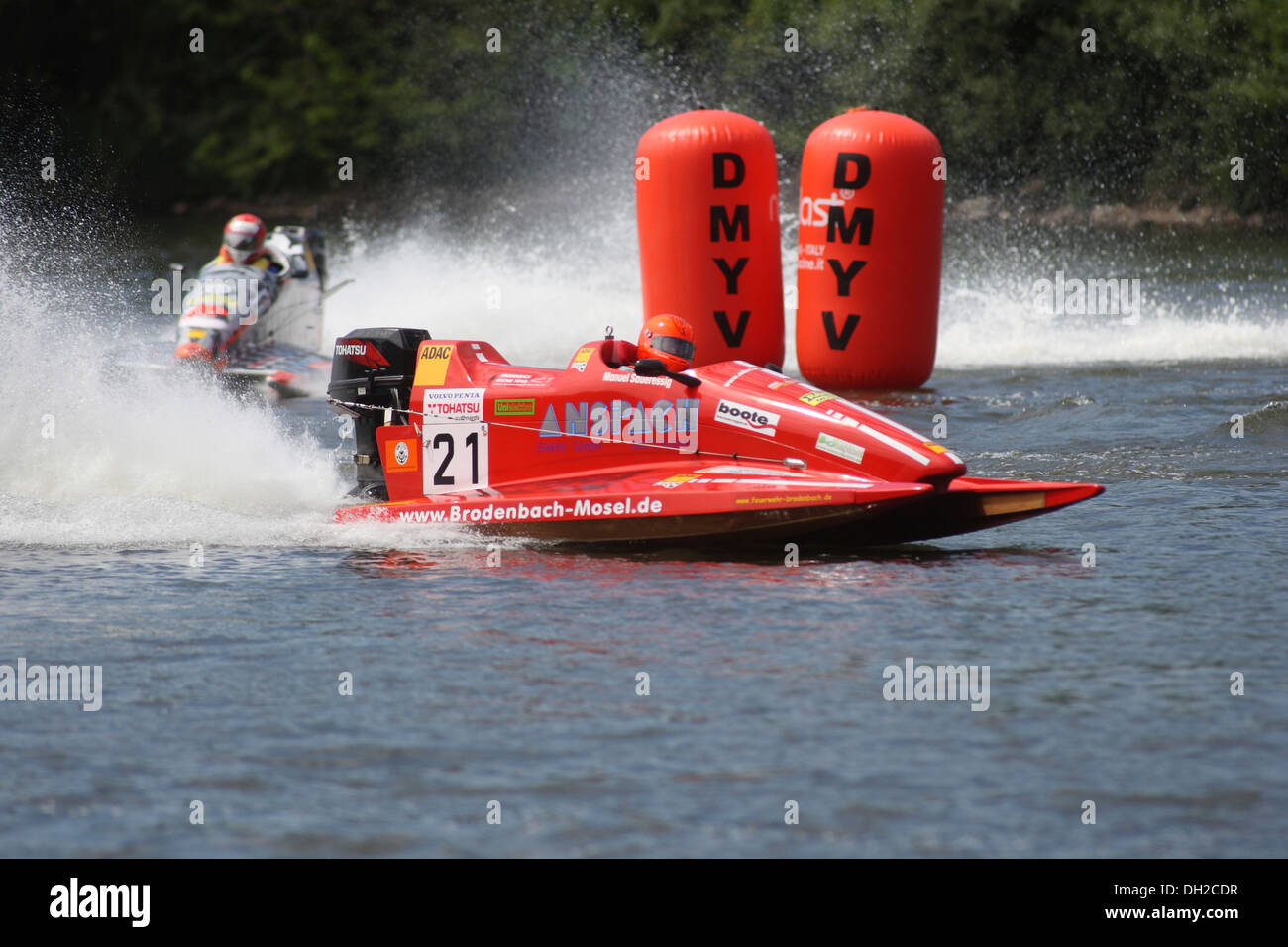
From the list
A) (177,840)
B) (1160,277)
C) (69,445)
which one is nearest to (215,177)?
(1160,277)

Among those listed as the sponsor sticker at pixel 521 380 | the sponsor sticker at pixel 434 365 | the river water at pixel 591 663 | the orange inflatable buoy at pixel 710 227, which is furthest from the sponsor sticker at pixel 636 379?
the orange inflatable buoy at pixel 710 227

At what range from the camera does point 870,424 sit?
28.7 ft

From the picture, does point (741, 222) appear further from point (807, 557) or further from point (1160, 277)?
point (1160, 277)

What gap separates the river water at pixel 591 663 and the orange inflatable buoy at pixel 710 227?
3.29 meters

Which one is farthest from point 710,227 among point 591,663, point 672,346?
point 591,663

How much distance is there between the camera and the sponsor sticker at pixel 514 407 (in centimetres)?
940

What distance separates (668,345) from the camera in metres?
9.34

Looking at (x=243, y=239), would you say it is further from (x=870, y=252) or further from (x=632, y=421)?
(x=632, y=421)

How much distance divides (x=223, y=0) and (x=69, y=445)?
41.2 metres

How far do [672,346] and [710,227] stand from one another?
6325 mm

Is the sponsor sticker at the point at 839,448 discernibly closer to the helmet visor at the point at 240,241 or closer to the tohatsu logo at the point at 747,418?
the tohatsu logo at the point at 747,418

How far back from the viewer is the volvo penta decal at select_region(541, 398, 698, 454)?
29.7 feet

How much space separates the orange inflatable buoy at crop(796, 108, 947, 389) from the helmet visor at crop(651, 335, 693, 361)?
20.2ft

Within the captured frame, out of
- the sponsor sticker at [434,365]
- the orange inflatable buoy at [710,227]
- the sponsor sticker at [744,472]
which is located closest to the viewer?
the sponsor sticker at [744,472]
